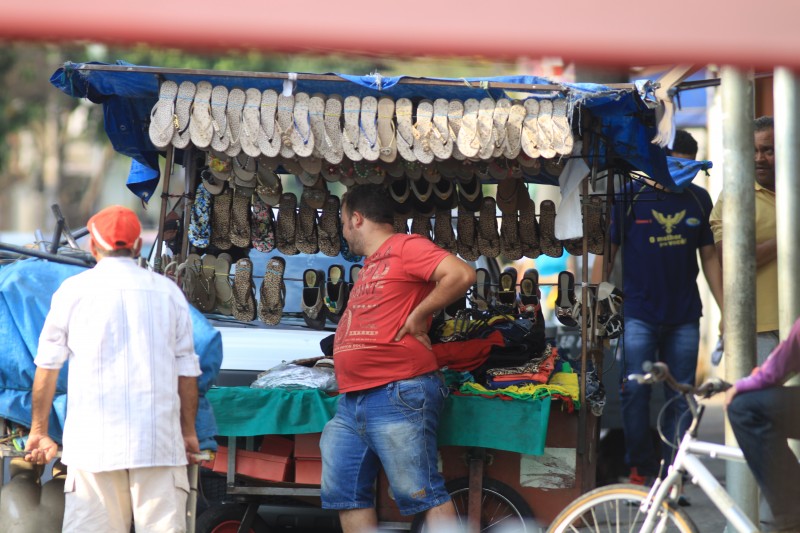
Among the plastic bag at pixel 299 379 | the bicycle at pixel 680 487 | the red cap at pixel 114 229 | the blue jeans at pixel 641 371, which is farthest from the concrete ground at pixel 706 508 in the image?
the red cap at pixel 114 229

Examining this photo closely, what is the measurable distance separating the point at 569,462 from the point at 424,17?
3.60 m

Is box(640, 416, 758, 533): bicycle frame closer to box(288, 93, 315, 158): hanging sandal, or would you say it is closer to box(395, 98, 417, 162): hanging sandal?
box(395, 98, 417, 162): hanging sandal

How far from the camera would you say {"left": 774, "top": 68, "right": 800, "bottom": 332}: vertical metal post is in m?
4.62

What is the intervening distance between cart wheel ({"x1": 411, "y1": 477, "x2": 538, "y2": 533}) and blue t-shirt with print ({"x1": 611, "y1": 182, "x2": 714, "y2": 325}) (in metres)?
1.70

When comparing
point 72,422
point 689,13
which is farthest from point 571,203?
point 689,13

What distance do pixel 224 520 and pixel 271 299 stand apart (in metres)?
1.37

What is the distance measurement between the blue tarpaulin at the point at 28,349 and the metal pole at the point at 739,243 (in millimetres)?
2303

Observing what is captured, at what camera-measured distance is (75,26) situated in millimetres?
1912

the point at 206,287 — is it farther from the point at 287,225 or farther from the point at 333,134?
the point at 333,134

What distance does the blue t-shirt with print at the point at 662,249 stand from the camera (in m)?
6.32

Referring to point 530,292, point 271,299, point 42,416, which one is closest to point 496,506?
point 530,292

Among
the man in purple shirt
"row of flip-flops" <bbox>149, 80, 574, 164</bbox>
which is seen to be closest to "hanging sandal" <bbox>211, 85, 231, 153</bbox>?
"row of flip-flops" <bbox>149, 80, 574, 164</bbox>

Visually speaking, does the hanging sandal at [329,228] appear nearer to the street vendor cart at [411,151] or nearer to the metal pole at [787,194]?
the street vendor cart at [411,151]

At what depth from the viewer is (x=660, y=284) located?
631 cm
